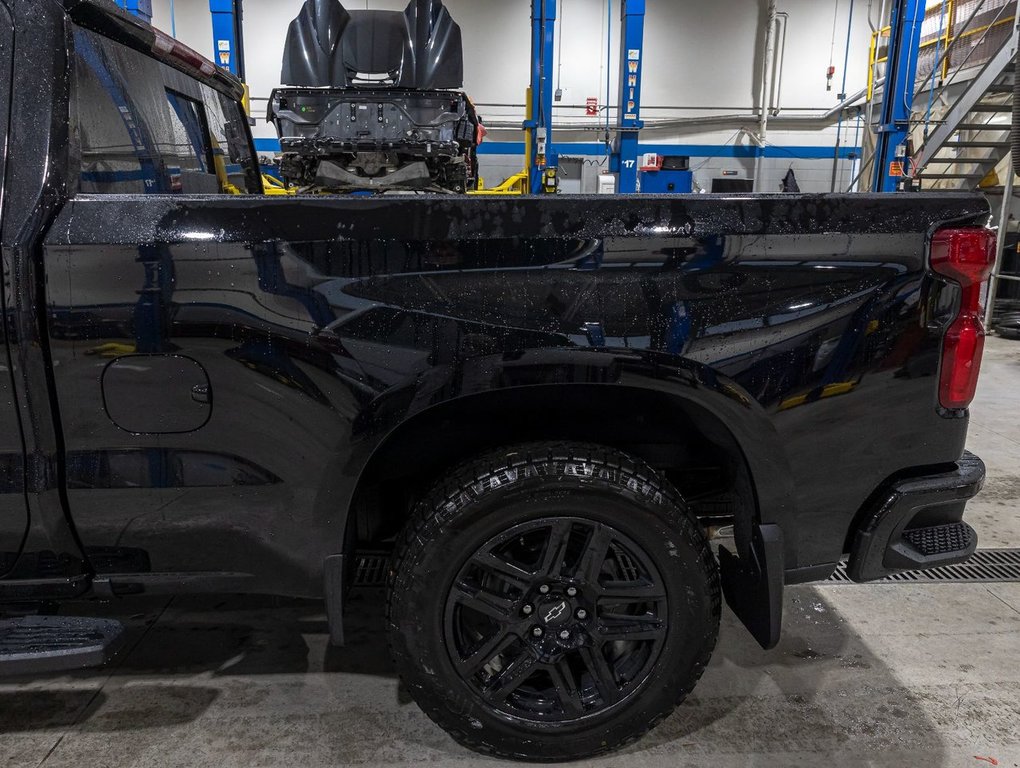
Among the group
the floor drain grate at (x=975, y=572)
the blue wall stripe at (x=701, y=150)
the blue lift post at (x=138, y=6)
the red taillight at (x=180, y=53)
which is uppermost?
the blue lift post at (x=138, y=6)

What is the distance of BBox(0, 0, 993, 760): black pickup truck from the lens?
153cm

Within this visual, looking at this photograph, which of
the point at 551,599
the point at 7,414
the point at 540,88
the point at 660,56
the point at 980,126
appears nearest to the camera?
the point at 7,414

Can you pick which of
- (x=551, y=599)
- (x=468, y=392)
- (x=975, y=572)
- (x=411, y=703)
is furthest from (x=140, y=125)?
(x=975, y=572)

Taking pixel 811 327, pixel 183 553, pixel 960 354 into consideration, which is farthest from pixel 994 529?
pixel 183 553

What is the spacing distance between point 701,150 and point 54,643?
14485mm

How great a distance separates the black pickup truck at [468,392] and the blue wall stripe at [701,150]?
12498 mm

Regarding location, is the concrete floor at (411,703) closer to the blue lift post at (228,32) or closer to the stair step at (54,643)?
the stair step at (54,643)

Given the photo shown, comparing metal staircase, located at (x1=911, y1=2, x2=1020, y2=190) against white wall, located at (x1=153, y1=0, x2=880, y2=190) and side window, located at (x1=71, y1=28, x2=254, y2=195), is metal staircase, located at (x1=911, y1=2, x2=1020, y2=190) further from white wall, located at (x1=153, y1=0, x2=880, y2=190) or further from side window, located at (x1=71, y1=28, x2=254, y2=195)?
side window, located at (x1=71, y1=28, x2=254, y2=195)

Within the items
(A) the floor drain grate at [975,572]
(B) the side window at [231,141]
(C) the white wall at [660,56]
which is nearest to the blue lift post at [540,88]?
(C) the white wall at [660,56]

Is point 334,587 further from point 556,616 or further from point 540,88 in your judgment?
point 540,88

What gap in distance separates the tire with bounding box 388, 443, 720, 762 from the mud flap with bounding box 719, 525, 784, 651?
122 mm

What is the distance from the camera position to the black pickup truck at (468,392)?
153cm

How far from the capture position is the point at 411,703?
2.10m

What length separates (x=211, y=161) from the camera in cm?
270
